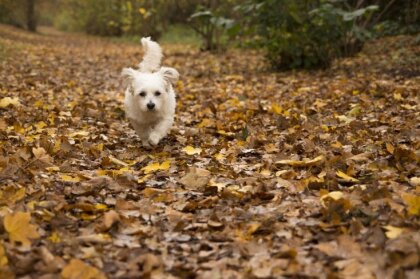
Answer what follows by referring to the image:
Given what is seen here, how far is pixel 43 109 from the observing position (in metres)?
8.27

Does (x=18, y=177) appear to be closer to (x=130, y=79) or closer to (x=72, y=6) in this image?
(x=130, y=79)

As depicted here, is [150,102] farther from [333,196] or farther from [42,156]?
[333,196]

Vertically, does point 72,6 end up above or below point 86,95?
above

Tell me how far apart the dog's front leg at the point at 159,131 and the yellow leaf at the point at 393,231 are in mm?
3517

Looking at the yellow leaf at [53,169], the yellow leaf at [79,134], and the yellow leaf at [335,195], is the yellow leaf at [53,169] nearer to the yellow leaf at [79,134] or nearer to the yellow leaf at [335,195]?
the yellow leaf at [79,134]

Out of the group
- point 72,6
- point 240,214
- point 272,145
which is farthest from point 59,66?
point 72,6

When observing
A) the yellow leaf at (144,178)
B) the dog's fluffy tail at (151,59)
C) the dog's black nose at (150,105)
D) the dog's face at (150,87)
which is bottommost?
the yellow leaf at (144,178)

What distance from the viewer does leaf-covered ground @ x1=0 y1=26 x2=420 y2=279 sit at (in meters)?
3.10

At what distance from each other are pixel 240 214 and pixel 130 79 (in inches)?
127

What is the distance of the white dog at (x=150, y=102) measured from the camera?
6.32 metres

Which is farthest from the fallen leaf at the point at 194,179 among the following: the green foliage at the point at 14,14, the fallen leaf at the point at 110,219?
the green foliage at the point at 14,14

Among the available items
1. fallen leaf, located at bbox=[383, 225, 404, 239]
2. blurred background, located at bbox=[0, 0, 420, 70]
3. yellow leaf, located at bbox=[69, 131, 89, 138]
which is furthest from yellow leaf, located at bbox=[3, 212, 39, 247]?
blurred background, located at bbox=[0, 0, 420, 70]

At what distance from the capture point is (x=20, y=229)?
10.9ft

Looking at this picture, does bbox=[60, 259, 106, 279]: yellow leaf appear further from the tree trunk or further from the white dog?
the tree trunk
